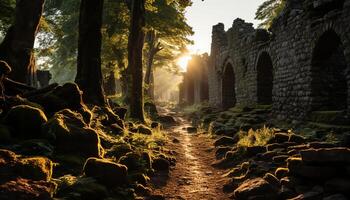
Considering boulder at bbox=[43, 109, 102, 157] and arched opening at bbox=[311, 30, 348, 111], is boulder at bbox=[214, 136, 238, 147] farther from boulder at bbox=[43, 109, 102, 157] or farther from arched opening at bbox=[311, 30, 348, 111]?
boulder at bbox=[43, 109, 102, 157]

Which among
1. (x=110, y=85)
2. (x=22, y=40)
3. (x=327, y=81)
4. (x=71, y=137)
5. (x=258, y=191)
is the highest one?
(x=22, y=40)

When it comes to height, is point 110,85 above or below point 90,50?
below

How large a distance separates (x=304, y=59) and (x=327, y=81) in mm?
1064

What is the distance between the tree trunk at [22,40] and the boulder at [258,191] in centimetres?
716

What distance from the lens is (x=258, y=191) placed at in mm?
5539

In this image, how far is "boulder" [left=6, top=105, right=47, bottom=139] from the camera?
18.9 ft

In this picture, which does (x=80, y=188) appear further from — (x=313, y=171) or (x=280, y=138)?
(x=280, y=138)

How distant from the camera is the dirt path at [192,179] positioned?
244 inches

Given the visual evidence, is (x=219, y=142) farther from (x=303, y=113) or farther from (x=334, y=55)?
(x=334, y=55)

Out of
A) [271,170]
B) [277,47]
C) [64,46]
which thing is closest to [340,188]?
[271,170]

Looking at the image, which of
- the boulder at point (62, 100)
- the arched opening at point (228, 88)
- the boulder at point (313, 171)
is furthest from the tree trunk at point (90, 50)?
the arched opening at point (228, 88)

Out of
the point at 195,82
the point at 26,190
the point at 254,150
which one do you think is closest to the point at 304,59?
the point at 254,150

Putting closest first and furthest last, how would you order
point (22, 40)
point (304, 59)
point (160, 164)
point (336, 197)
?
1. point (336, 197)
2. point (160, 164)
3. point (22, 40)
4. point (304, 59)

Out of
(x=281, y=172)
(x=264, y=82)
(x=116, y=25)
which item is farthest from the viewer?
(x=116, y=25)
